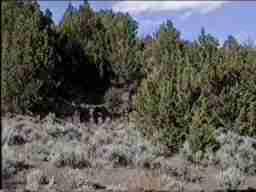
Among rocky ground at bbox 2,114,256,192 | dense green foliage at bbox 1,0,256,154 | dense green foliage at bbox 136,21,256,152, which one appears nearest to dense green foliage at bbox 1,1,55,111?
dense green foliage at bbox 1,0,256,154

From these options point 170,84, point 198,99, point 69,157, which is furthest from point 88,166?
point 198,99

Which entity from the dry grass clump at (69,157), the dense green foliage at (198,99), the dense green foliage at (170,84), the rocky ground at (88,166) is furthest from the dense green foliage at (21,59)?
the dense green foliage at (198,99)

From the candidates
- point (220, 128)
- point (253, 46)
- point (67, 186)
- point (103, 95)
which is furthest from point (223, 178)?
point (103, 95)

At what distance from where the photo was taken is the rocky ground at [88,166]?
27.5 feet

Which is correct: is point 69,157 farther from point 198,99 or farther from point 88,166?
point 198,99

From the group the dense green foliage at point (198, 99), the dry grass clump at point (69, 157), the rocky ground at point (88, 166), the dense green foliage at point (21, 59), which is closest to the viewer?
the rocky ground at point (88, 166)

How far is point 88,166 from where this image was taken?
32.7 feet

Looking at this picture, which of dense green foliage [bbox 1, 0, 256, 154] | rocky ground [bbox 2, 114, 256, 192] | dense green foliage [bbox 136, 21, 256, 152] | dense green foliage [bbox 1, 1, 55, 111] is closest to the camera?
rocky ground [bbox 2, 114, 256, 192]

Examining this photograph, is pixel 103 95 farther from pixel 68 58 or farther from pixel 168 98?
pixel 168 98

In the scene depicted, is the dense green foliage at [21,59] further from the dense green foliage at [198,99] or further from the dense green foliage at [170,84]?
the dense green foliage at [198,99]

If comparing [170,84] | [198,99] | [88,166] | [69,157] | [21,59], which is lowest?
[88,166]

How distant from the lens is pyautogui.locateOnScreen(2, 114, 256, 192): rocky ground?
27.5 feet

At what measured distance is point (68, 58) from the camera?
22.9 m

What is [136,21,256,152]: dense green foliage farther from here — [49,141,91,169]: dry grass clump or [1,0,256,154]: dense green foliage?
[49,141,91,169]: dry grass clump
